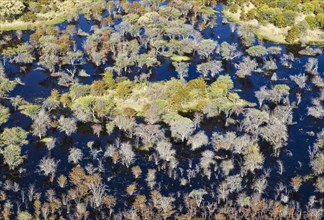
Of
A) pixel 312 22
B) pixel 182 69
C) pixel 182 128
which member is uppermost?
pixel 182 128

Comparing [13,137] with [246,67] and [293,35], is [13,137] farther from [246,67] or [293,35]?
[293,35]

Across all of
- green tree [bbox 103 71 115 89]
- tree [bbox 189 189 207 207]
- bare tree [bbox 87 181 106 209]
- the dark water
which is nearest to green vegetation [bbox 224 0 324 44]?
the dark water

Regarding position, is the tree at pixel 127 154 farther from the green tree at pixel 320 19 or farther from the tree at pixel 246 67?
the green tree at pixel 320 19

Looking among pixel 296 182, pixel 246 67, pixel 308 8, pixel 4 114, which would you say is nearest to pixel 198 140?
pixel 296 182

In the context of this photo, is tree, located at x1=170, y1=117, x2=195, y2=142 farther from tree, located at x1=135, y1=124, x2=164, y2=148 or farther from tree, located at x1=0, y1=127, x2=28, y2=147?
tree, located at x1=0, y1=127, x2=28, y2=147

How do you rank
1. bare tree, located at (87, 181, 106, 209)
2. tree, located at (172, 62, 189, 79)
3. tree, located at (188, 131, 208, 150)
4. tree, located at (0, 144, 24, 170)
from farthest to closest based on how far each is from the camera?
tree, located at (172, 62, 189, 79), tree, located at (188, 131, 208, 150), tree, located at (0, 144, 24, 170), bare tree, located at (87, 181, 106, 209)

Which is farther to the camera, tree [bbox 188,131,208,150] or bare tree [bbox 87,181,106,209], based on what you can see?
tree [bbox 188,131,208,150]

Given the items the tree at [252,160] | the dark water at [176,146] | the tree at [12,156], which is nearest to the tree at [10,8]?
the dark water at [176,146]

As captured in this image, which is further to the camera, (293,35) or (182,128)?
(293,35)
